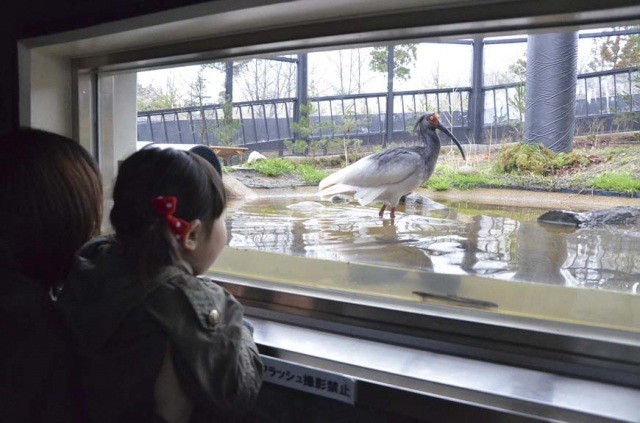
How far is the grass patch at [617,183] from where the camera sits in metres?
1.21

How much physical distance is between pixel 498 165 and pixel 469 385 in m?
0.52

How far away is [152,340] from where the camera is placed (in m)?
0.95

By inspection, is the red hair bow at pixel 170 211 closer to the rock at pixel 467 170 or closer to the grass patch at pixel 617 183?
the rock at pixel 467 170

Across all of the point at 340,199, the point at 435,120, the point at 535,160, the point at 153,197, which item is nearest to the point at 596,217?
the point at 535,160

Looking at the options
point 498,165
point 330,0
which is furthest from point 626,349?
point 330,0

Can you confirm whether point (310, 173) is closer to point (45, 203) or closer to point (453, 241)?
point (453, 241)

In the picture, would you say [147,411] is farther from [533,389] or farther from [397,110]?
[397,110]

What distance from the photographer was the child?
0.96m

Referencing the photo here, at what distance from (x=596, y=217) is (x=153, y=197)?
911 millimetres

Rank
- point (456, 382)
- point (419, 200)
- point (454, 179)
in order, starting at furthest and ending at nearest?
point (419, 200), point (454, 179), point (456, 382)

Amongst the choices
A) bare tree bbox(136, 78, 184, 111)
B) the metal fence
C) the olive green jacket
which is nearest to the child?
the olive green jacket

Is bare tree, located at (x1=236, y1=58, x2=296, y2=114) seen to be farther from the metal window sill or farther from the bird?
the metal window sill

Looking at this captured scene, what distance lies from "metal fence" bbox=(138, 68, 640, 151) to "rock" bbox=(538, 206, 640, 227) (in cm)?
18

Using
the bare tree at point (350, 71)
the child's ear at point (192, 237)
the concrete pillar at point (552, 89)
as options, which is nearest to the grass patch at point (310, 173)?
the bare tree at point (350, 71)
